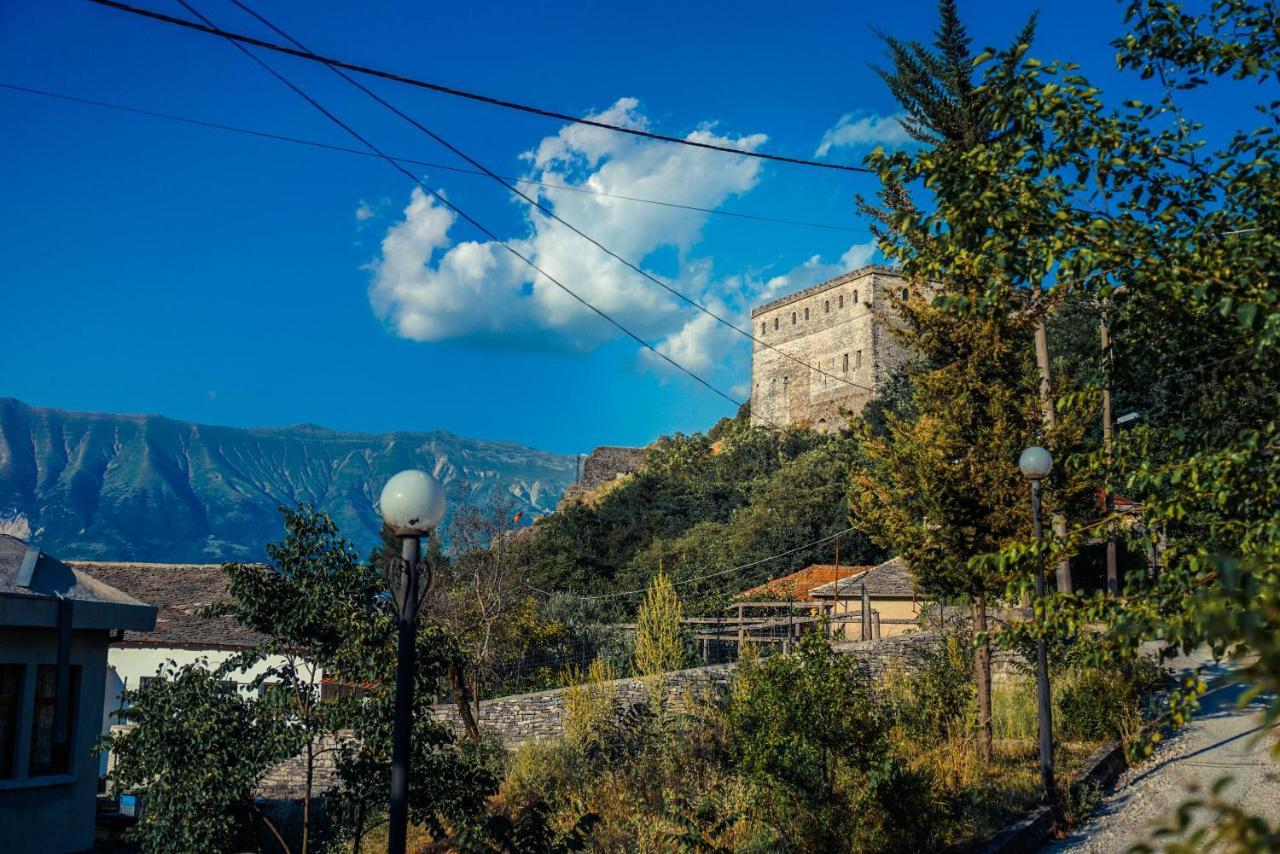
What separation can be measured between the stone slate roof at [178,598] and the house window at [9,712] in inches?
499

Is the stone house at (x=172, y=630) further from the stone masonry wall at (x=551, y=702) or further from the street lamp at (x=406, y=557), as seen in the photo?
the street lamp at (x=406, y=557)

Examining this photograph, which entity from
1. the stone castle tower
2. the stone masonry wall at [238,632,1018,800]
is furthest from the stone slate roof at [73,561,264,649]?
the stone castle tower

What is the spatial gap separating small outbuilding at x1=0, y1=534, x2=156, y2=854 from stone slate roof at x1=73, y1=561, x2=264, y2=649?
11669 mm

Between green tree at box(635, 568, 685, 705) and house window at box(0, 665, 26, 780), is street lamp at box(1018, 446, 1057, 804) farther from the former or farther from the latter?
house window at box(0, 665, 26, 780)

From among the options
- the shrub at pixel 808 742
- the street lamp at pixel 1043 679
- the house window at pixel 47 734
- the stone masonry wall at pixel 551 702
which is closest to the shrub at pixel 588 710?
the stone masonry wall at pixel 551 702

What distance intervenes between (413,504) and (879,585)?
23.7 meters

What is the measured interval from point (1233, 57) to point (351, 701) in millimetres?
7887

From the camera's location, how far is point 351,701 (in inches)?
333

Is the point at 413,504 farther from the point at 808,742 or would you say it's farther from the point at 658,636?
the point at 658,636

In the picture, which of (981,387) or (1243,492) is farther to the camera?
(981,387)

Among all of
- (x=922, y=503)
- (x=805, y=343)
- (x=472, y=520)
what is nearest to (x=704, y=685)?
(x=922, y=503)

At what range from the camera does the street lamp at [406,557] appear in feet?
17.3

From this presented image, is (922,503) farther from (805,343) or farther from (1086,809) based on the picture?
(805,343)

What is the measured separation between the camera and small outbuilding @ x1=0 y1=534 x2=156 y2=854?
10.4m
